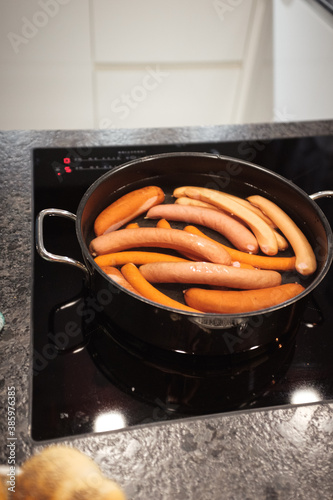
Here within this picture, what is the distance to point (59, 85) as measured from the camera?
9.05ft

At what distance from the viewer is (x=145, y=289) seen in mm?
964

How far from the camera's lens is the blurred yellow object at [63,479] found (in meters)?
0.73

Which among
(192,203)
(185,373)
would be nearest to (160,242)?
(192,203)

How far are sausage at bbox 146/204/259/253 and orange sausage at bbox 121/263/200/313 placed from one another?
0.22m

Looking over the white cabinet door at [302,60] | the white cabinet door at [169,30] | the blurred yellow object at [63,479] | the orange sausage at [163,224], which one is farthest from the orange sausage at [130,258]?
the white cabinet door at [169,30]

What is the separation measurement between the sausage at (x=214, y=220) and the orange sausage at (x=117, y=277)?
0.23 metres

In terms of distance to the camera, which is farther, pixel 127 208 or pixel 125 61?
pixel 125 61

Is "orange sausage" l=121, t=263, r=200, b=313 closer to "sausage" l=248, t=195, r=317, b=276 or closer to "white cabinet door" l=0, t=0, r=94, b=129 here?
"sausage" l=248, t=195, r=317, b=276

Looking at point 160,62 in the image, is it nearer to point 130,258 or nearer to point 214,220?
point 214,220

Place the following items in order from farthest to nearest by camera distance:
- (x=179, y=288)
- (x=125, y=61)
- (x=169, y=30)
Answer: (x=125, y=61), (x=169, y=30), (x=179, y=288)

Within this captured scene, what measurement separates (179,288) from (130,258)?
13cm

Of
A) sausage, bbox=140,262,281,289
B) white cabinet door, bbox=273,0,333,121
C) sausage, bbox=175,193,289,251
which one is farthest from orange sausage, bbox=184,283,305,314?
white cabinet door, bbox=273,0,333,121

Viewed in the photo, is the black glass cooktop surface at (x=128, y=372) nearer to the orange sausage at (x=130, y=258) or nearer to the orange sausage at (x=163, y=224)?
the orange sausage at (x=130, y=258)

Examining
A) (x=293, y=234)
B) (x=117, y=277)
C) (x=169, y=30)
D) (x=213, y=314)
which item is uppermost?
(x=169, y=30)
